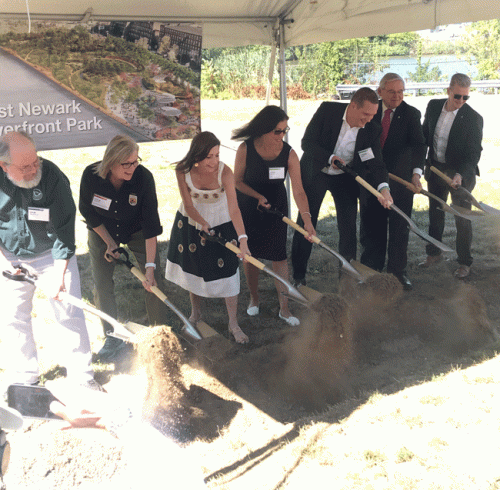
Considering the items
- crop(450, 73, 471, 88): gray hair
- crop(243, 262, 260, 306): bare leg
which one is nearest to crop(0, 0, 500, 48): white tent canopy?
crop(450, 73, 471, 88): gray hair

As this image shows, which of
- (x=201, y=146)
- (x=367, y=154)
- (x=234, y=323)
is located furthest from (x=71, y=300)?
(x=367, y=154)

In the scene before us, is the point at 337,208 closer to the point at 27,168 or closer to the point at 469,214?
the point at 469,214

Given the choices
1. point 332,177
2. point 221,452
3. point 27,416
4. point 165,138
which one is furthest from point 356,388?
point 165,138

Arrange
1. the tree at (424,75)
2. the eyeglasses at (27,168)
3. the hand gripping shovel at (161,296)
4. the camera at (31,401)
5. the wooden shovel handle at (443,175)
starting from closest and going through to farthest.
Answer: the camera at (31,401) → the eyeglasses at (27,168) → the hand gripping shovel at (161,296) → the wooden shovel handle at (443,175) → the tree at (424,75)

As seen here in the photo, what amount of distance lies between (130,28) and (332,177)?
2142mm

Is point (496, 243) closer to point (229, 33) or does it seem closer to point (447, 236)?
point (447, 236)

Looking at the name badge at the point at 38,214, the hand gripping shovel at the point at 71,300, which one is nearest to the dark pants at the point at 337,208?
the hand gripping shovel at the point at 71,300

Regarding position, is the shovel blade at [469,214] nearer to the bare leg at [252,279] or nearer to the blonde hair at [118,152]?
the bare leg at [252,279]

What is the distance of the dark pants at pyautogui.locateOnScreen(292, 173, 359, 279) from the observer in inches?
176

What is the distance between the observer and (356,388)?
3512 millimetres

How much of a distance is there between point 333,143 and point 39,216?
2422 mm

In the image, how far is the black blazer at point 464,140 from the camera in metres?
4.75

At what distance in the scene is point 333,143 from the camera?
439 centimetres

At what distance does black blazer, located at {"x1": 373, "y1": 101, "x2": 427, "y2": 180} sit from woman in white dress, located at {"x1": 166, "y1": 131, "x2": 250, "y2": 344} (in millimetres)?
1645
